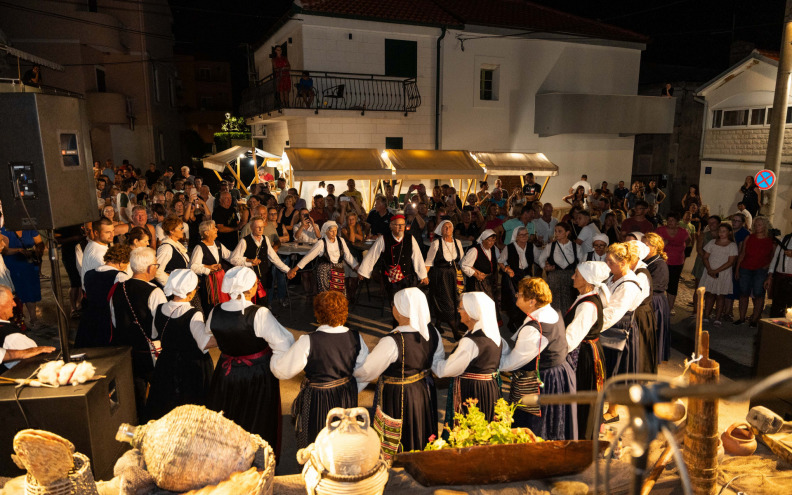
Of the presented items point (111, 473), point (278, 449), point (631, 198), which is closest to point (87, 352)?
point (111, 473)

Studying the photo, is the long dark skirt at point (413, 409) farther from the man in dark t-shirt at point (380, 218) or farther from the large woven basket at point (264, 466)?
the man in dark t-shirt at point (380, 218)

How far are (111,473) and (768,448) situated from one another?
13.2 ft

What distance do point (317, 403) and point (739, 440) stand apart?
2703mm

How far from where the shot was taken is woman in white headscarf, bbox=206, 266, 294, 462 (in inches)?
154

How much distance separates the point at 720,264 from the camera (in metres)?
7.89

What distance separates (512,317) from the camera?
7797 millimetres

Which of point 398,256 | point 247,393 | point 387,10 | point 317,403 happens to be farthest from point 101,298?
point 387,10

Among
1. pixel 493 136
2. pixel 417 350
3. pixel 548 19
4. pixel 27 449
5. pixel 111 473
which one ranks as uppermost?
pixel 548 19

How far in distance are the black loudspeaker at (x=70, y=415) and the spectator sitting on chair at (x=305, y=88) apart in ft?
44.4

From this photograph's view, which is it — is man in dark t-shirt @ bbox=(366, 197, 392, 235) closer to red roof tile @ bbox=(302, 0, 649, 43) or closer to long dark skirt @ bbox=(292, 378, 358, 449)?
long dark skirt @ bbox=(292, 378, 358, 449)

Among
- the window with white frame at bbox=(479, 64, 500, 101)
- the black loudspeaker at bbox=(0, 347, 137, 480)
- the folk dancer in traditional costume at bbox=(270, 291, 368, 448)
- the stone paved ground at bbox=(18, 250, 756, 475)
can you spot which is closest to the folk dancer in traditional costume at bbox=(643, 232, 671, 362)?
the stone paved ground at bbox=(18, 250, 756, 475)

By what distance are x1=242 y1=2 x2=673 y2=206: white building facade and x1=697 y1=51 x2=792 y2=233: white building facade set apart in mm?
1696

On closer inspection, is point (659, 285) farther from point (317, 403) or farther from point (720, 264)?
point (317, 403)

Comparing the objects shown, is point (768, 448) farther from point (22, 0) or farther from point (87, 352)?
point (22, 0)
